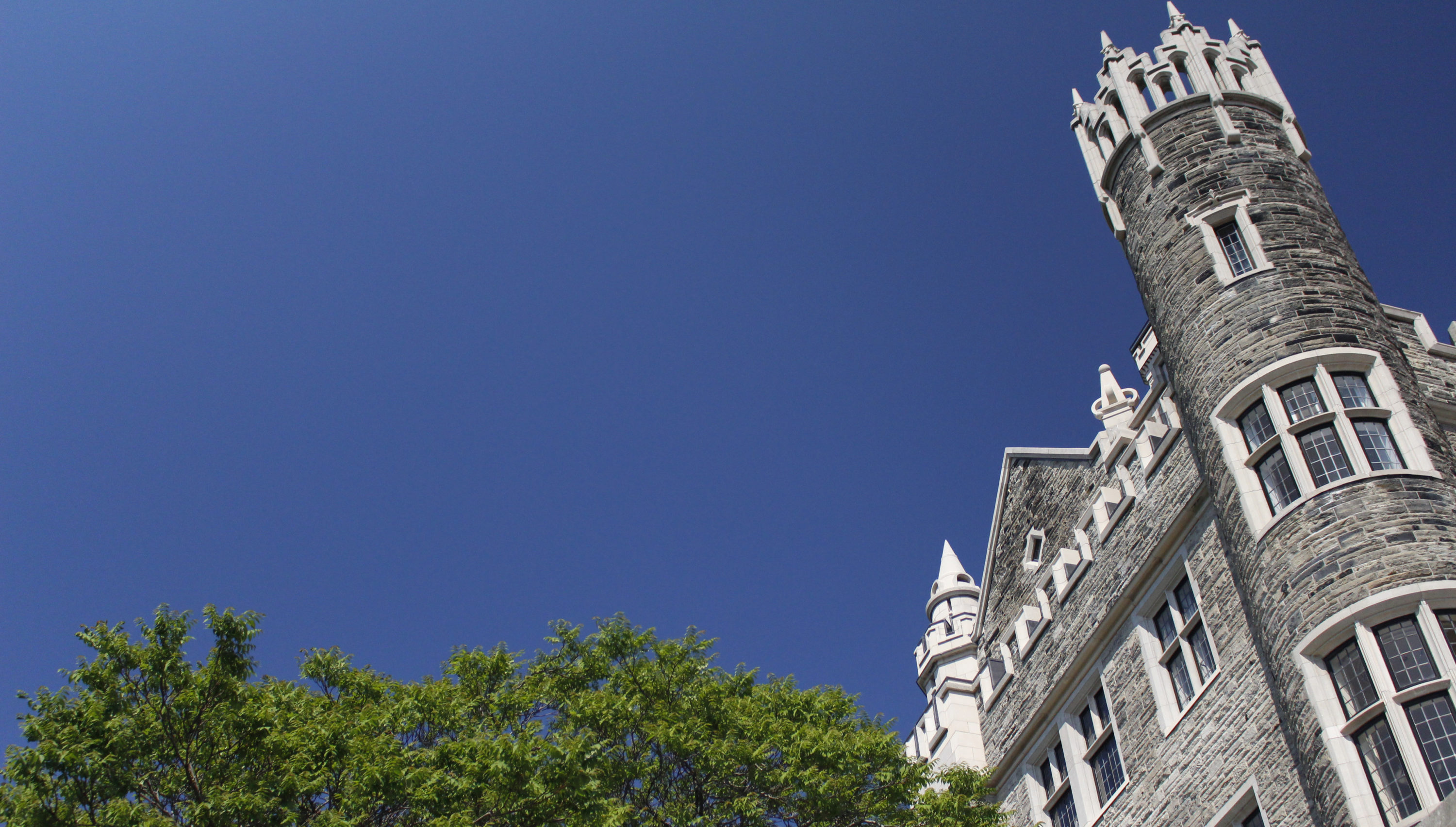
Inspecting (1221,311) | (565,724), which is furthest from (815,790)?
(1221,311)

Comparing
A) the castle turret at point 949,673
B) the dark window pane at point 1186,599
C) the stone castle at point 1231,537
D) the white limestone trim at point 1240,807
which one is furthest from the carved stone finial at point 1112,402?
the white limestone trim at point 1240,807

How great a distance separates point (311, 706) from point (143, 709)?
7.17 feet

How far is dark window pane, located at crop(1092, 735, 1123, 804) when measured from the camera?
19500mm

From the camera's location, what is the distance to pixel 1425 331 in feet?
63.9

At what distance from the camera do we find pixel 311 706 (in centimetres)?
1839

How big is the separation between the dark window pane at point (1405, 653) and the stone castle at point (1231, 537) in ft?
0.10

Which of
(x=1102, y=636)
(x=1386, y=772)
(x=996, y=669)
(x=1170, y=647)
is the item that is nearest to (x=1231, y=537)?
(x=1170, y=647)

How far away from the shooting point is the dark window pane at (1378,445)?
15.8 m

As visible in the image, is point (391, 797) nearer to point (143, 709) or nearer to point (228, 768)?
point (228, 768)

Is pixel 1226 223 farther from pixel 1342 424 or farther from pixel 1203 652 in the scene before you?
pixel 1203 652

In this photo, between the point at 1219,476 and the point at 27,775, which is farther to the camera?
the point at 1219,476

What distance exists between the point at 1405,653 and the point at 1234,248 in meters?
7.29

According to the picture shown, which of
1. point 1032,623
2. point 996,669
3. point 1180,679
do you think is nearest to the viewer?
point 1180,679

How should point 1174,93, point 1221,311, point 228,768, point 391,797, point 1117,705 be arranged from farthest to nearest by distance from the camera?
point 1174,93
point 1117,705
point 1221,311
point 228,768
point 391,797
